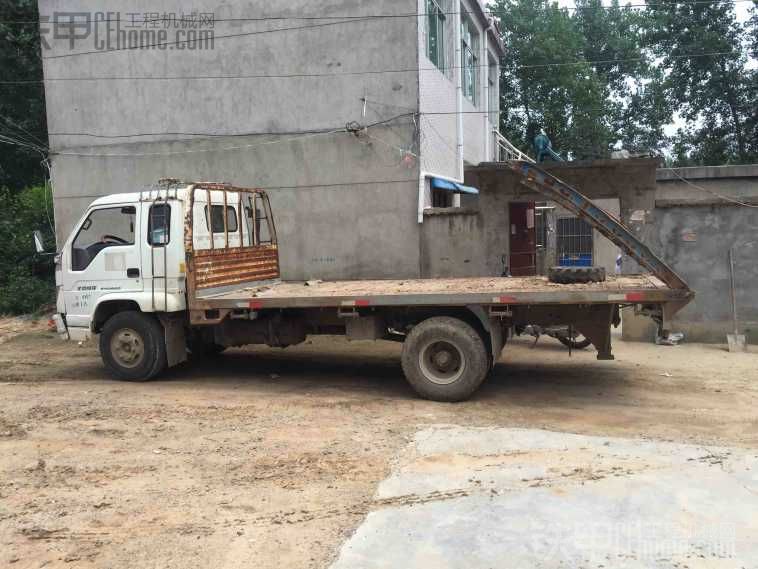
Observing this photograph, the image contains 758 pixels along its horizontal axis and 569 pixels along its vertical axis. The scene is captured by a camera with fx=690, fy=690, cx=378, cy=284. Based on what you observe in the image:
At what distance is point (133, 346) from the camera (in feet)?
30.0

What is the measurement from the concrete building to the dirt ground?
141 inches

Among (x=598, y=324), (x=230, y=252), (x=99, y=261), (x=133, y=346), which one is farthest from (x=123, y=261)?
(x=598, y=324)

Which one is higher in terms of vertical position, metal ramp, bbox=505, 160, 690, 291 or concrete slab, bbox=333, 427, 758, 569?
metal ramp, bbox=505, 160, 690, 291

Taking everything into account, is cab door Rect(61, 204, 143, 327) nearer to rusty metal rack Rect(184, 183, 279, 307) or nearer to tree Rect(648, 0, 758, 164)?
rusty metal rack Rect(184, 183, 279, 307)

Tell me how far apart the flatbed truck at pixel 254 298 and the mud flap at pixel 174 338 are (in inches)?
0.9

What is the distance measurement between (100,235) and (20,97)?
16.3 m

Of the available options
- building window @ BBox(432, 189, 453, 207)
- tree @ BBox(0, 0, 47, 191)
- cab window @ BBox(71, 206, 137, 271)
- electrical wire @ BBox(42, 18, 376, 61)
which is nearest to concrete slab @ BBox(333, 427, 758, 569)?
cab window @ BBox(71, 206, 137, 271)

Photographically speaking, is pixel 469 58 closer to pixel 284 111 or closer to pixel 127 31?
pixel 284 111

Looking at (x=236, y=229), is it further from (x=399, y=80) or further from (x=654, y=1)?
(x=654, y=1)

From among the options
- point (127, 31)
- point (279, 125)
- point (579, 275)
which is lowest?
point (579, 275)

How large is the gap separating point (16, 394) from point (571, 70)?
1093 inches

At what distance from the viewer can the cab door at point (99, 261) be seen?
9.00 meters

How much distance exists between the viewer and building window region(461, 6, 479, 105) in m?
18.4

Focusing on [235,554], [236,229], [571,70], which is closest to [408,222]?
[236,229]
